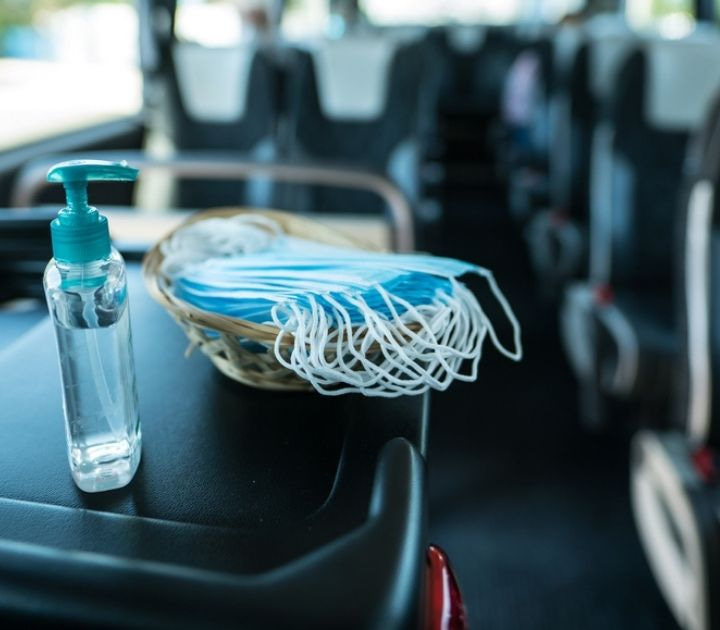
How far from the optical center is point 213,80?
2.21 metres

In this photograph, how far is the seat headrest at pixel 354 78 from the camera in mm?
2148

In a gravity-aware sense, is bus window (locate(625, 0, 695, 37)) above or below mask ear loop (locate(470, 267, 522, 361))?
above

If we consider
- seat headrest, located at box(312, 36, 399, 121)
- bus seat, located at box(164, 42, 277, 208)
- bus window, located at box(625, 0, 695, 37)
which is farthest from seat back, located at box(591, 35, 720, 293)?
bus window, located at box(625, 0, 695, 37)

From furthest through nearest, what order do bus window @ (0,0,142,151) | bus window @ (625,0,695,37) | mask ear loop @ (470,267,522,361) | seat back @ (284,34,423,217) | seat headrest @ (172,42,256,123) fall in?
bus window @ (625,0,695,37) < seat headrest @ (172,42,256,123) < seat back @ (284,34,423,217) < bus window @ (0,0,142,151) < mask ear loop @ (470,267,522,361)

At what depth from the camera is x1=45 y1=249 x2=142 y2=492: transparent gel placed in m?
0.37

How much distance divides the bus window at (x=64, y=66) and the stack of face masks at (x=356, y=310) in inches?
57.3

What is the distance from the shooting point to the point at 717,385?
970 millimetres

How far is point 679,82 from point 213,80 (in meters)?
1.28

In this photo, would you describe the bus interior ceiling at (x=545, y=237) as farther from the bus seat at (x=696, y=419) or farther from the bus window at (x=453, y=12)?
the bus window at (x=453, y=12)

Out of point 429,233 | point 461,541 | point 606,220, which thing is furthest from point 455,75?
point 461,541

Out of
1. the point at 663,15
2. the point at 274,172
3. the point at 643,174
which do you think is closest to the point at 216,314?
the point at 274,172

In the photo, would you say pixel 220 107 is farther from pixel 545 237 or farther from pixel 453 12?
pixel 453 12

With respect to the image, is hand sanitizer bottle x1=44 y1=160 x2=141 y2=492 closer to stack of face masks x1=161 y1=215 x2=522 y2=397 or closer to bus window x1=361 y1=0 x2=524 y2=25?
stack of face masks x1=161 y1=215 x2=522 y2=397

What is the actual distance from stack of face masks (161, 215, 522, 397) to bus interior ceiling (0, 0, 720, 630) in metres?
0.63
